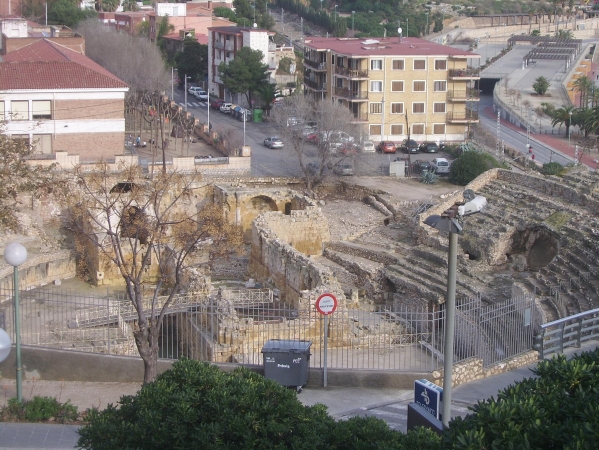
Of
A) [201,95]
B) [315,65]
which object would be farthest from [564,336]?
[201,95]

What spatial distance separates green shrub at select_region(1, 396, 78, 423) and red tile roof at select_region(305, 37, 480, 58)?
45854 mm

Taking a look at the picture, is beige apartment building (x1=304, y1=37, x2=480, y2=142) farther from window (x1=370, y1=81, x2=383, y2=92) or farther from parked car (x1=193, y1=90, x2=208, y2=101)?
parked car (x1=193, y1=90, x2=208, y2=101)

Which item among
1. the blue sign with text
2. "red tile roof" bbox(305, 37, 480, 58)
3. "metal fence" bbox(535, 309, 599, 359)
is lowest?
"metal fence" bbox(535, 309, 599, 359)

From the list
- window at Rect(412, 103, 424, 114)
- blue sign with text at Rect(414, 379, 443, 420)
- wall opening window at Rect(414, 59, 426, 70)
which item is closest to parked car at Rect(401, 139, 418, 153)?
window at Rect(412, 103, 424, 114)

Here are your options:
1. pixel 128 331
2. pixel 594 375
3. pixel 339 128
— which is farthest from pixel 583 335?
pixel 339 128

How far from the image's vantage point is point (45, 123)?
4788cm

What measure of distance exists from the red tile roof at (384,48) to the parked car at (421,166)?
11.6 metres

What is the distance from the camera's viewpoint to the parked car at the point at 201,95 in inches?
2987

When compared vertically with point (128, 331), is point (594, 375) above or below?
above

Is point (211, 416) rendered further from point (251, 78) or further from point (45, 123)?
point (251, 78)

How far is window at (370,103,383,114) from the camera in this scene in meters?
61.0

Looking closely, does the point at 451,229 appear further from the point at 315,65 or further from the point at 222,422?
the point at 315,65

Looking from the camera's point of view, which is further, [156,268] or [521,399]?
[156,268]

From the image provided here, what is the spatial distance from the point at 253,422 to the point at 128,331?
15.1 m
